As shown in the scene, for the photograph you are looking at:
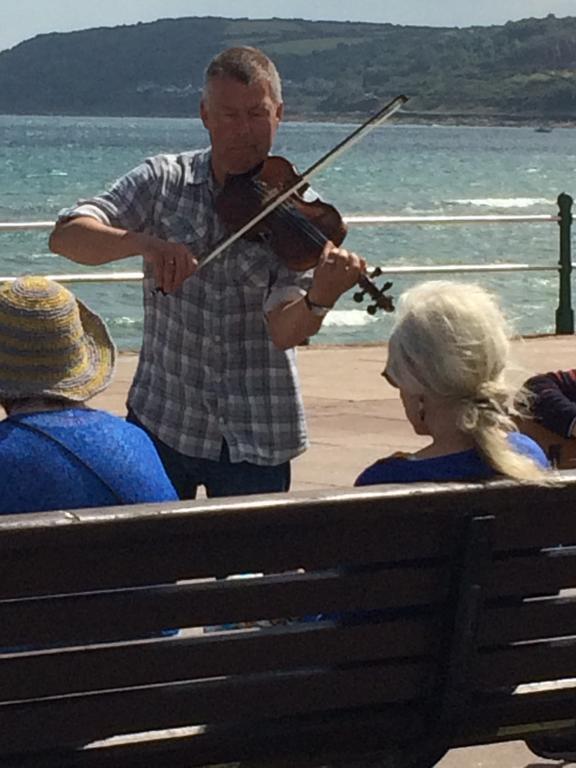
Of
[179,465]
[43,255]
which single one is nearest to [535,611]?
[179,465]

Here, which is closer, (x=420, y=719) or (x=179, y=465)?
(x=420, y=719)

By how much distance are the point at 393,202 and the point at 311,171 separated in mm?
55936

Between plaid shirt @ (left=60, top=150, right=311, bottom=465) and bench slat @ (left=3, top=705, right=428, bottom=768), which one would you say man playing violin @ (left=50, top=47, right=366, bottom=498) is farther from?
bench slat @ (left=3, top=705, right=428, bottom=768)

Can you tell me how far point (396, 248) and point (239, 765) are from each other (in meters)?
32.4

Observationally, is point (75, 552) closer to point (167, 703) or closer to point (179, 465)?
point (167, 703)

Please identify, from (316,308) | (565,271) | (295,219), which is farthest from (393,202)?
(316,308)

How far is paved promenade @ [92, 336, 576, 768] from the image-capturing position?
8000mm

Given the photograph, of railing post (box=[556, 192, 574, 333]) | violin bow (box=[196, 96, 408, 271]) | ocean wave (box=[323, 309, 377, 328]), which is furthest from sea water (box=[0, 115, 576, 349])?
railing post (box=[556, 192, 574, 333])

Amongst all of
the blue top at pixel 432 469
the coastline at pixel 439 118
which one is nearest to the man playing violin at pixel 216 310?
the coastline at pixel 439 118

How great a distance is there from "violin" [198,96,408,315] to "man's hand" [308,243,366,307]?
0.18 metres

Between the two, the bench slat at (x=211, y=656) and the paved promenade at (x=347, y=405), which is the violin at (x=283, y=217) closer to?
the bench slat at (x=211, y=656)

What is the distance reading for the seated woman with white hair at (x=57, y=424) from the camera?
3.46 metres

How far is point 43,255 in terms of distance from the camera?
33281 mm

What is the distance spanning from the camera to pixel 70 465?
347cm
